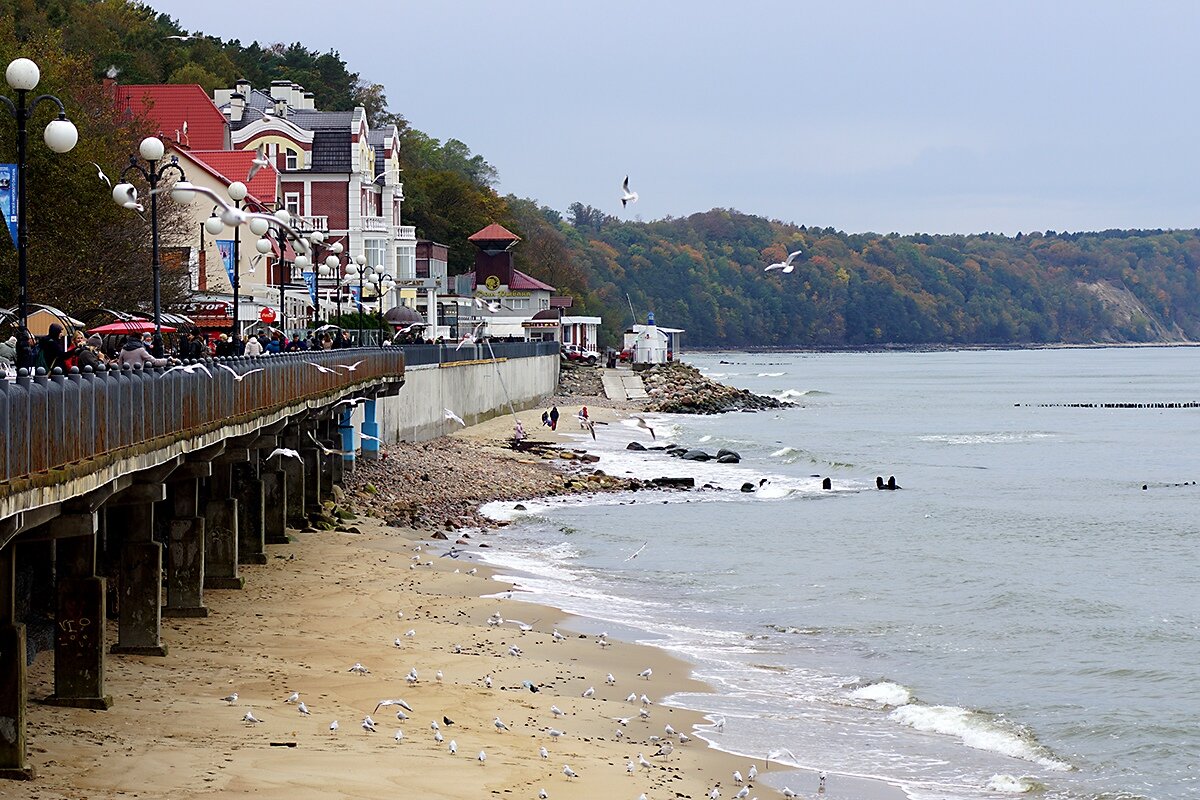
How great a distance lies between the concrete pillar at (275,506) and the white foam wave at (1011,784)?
14053 millimetres

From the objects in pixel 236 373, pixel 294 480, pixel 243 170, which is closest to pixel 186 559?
pixel 236 373

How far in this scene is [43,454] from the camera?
35.7ft

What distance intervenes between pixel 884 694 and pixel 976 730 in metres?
1.55

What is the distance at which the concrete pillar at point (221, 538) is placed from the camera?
2081cm

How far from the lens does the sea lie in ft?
51.9

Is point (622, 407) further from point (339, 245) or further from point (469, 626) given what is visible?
point (469, 626)

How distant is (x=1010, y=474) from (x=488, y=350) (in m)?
20.7

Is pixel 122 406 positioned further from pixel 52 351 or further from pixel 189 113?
pixel 189 113

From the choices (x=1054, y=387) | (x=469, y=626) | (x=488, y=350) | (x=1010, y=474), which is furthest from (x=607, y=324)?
(x=469, y=626)

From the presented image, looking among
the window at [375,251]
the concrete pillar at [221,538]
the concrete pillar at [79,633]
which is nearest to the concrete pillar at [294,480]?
the concrete pillar at [221,538]

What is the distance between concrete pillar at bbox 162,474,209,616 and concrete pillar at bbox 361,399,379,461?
17582 mm

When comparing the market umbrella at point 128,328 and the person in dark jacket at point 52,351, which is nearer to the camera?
the person in dark jacket at point 52,351

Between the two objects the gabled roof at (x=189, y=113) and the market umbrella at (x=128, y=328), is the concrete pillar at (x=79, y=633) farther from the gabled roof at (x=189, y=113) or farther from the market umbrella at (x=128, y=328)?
the gabled roof at (x=189, y=113)

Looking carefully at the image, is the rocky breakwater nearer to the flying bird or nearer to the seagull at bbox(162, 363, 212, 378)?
the flying bird
